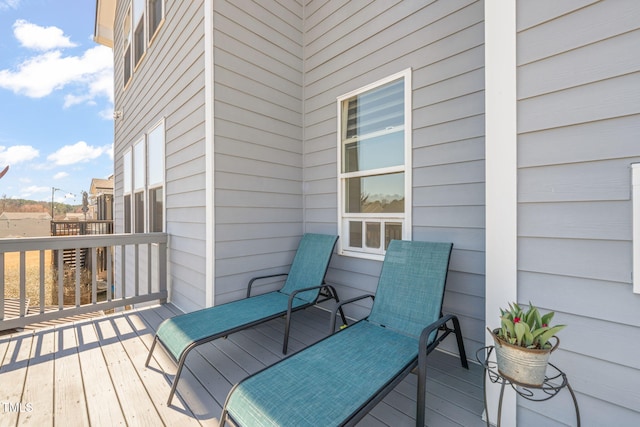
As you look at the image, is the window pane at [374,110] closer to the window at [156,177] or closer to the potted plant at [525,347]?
the potted plant at [525,347]

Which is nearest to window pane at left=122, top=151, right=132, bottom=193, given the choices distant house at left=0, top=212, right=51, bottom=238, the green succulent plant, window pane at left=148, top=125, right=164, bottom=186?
window pane at left=148, top=125, right=164, bottom=186

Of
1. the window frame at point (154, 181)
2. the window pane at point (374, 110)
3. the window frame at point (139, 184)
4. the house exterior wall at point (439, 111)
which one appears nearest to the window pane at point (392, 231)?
the house exterior wall at point (439, 111)

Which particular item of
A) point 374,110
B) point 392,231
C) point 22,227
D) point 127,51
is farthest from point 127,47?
point 22,227

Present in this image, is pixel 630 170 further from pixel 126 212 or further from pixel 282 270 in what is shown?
pixel 126 212

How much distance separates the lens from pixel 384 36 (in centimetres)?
271

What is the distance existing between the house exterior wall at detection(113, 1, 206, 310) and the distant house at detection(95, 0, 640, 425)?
0.04 metres

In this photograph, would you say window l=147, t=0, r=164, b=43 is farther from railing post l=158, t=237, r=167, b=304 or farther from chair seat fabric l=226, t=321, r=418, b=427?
chair seat fabric l=226, t=321, r=418, b=427

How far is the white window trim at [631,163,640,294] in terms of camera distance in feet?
3.75

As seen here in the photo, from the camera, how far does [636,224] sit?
115 centimetres

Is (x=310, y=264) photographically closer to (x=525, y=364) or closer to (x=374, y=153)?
(x=374, y=153)

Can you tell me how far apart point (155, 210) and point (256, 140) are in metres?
2.43

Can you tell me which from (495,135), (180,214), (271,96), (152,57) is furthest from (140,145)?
(495,135)

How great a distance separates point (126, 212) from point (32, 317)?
401cm

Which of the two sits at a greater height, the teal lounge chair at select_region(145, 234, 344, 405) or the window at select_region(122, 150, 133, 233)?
the window at select_region(122, 150, 133, 233)
